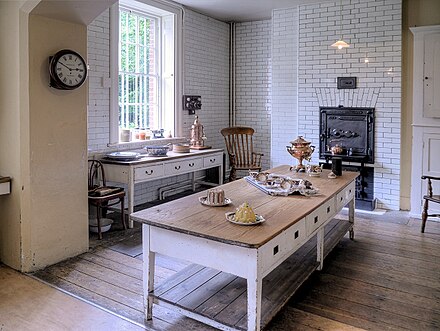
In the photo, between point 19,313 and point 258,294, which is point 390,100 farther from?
point 19,313

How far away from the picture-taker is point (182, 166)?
5785 mm

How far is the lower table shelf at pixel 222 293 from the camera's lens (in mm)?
2590

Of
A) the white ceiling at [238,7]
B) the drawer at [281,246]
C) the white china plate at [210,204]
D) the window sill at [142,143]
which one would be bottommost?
the drawer at [281,246]

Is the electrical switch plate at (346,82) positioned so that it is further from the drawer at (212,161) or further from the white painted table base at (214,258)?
the white painted table base at (214,258)

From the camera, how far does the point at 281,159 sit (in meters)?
7.02

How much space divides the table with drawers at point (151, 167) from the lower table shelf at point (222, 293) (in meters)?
2.03

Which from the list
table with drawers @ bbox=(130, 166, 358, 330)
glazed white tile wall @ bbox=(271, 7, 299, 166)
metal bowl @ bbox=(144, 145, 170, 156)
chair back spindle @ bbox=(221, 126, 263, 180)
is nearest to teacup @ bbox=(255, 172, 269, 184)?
table with drawers @ bbox=(130, 166, 358, 330)

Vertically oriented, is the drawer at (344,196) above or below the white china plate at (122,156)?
below

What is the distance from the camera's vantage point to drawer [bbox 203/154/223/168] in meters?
6.27

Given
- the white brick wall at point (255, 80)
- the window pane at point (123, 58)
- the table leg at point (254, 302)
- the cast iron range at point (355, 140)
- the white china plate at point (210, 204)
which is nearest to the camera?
the table leg at point (254, 302)

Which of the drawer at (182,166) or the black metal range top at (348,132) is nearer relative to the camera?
the drawer at (182,166)

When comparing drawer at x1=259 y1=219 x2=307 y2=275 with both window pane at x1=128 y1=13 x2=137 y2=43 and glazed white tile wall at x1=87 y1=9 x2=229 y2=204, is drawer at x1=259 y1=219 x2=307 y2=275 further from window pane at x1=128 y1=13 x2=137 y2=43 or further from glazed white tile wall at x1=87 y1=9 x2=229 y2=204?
window pane at x1=128 y1=13 x2=137 y2=43

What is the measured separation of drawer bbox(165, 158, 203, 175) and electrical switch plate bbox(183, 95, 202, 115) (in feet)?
3.50

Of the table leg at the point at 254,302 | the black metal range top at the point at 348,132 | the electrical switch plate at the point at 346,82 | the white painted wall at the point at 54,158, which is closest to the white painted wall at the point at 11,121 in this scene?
the white painted wall at the point at 54,158
